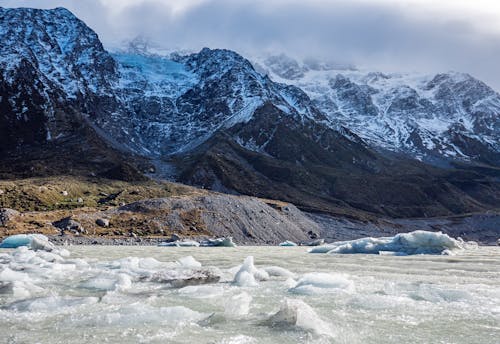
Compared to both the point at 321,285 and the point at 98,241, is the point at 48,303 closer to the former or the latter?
the point at 321,285

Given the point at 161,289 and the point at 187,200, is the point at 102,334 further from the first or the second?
the point at 187,200

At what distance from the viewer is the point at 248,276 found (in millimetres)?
21734

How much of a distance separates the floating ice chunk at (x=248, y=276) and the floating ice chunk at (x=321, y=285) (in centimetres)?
245

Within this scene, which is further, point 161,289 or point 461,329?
point 161,289

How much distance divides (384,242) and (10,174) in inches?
5717

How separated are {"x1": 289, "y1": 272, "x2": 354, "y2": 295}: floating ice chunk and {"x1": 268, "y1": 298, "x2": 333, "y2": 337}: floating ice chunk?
5392 mm

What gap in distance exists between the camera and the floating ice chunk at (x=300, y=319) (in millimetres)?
12141

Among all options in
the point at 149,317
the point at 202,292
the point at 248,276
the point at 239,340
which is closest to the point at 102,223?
the point at 248,276

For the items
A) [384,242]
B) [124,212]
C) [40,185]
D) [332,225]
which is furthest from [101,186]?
[384,242]

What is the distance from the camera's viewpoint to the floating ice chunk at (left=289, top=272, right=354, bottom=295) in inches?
739

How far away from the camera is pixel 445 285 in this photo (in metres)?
21.3

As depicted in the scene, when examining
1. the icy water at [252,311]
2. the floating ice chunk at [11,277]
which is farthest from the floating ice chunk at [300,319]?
the floating ice chunk at [11,277]

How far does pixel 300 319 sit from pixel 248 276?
30.8ft

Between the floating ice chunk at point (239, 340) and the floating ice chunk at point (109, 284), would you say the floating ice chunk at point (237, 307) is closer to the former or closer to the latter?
the floating ice chunk at point (239, 340)
